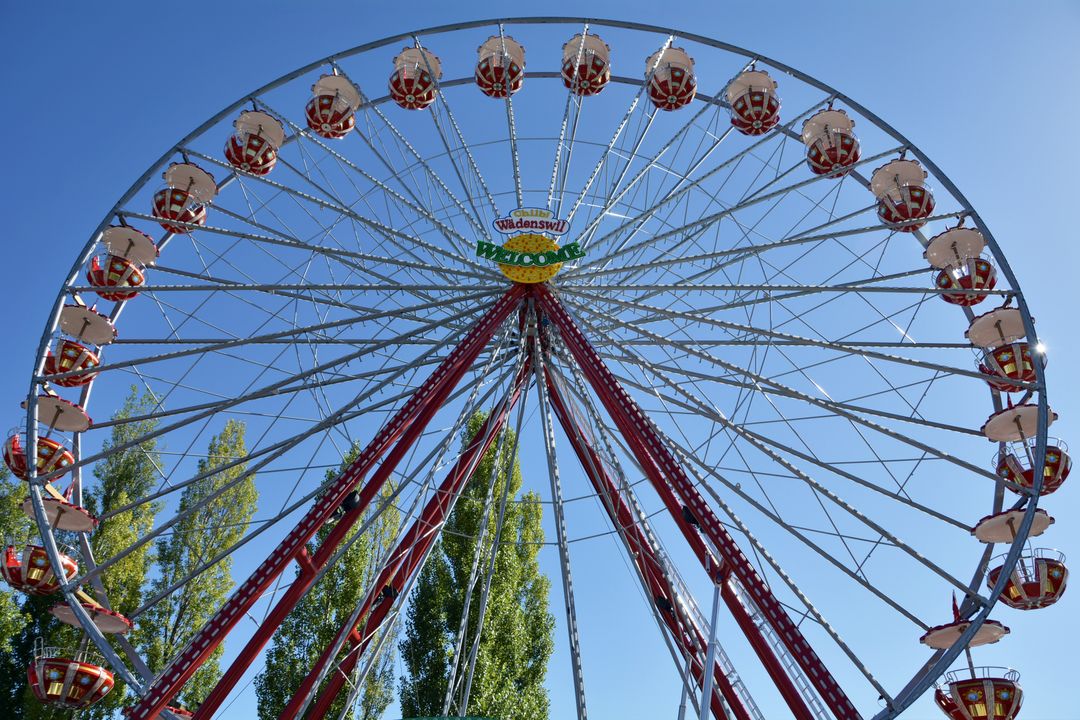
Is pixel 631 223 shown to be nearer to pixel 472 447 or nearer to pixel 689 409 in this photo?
pixel 689 409

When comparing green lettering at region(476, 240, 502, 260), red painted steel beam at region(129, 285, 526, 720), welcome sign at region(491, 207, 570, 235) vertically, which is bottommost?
red painted steel beam at region(129, 285, 526, 720)

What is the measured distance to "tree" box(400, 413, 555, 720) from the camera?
18406 mm

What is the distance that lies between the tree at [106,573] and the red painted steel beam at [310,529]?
28.2 feet

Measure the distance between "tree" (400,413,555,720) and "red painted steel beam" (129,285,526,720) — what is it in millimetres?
5460

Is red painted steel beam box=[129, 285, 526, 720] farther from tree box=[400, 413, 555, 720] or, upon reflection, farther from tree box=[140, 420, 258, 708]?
tree box=[140, 420, 258, 708]

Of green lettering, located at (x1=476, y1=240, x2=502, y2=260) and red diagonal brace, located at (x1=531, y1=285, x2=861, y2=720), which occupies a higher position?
green lettering, located at (x1=476, y1=240, x2=502, y2=260)

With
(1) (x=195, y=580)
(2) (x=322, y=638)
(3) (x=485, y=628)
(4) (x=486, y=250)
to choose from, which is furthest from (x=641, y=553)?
(1) (x=195, y=580)

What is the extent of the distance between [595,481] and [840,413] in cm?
374

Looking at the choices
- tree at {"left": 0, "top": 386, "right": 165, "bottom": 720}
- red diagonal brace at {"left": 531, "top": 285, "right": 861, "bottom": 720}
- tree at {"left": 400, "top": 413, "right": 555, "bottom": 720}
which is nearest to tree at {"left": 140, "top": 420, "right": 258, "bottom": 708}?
tree at {"left": 0, "top": 386, "right": 165, "bottom": 720}

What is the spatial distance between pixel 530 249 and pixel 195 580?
12.2 m

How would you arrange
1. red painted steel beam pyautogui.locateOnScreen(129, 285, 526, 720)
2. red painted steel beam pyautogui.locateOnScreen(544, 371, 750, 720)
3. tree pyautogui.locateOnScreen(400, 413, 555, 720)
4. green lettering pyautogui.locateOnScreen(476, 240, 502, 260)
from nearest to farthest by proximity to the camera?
1. red painted steel beam pyautogui.locateOnScreen(129, 285, 526, 720)
2. red painted steel beam pyautogui.locateOnScreen(544, 371, 750, 720)
3. green lettering pyautogui.locateOnScreen(476, 240, 502, 260)
4. tree pyautogui.locateOnScreen(400, 413, 555, 720)

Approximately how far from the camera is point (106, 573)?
19.3 metres

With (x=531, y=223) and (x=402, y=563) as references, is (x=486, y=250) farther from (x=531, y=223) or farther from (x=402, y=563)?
(x=402, y=563)

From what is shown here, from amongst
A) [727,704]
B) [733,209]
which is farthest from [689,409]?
[727,704]
